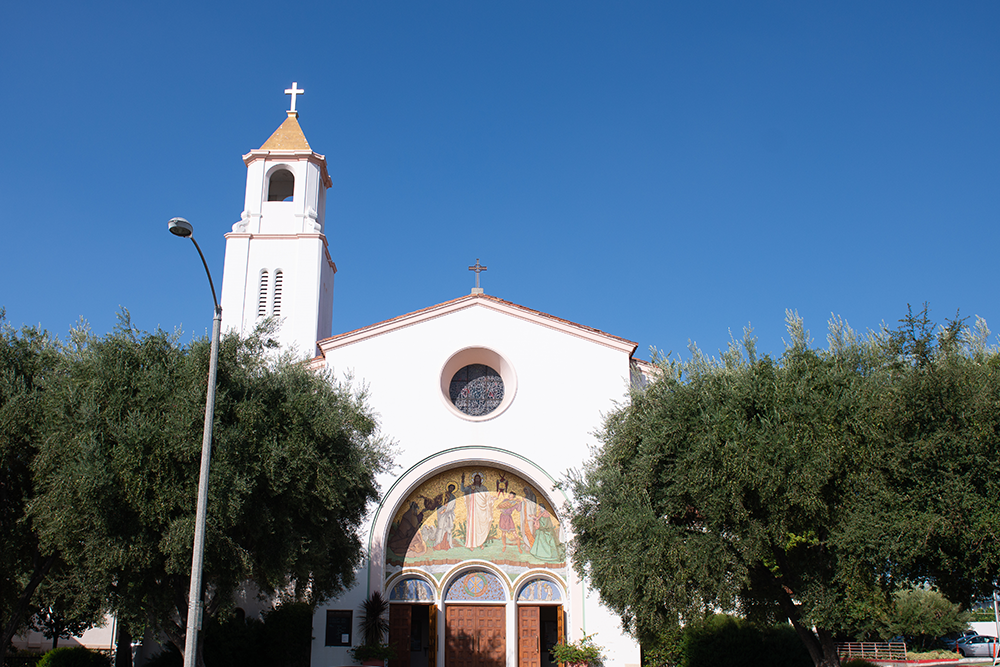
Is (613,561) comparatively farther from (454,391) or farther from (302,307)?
(302,307)

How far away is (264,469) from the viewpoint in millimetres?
14477

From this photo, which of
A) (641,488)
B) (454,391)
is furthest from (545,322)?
(641,488)

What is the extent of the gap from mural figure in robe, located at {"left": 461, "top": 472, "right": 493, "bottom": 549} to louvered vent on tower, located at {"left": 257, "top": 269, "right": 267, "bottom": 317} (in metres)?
10.6

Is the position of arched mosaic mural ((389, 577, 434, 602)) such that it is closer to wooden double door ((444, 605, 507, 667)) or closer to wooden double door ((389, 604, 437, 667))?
wooden double door ((389, 604, 437, 667))

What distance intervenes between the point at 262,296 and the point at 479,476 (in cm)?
1136

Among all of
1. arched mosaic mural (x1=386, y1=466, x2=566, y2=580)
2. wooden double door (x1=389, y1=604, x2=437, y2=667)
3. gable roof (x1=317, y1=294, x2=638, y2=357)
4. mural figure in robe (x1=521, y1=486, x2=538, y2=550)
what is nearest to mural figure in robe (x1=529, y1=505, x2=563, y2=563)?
arched mosaic mural (x1=386, y1=466, x2=566, y2=580)

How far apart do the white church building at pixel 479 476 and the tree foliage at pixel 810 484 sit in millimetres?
6416

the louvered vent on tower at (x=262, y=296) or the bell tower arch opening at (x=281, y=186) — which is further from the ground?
the bell tower arch opening at (x=281, y=186)

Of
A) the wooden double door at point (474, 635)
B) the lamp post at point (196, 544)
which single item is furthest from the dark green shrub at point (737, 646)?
the lamp post at point (196, 544)

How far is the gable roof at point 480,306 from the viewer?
2459 centimetres

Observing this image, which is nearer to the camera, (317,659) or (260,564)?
(260,564)

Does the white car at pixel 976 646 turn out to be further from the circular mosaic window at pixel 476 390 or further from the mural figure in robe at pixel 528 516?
the circular mosaic window at pixel 476 390

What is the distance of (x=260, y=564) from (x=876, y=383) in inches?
475

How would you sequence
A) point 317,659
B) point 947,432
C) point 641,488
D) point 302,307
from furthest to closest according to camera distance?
point 302,307, point 317,659, point 641,488, point 947,432
